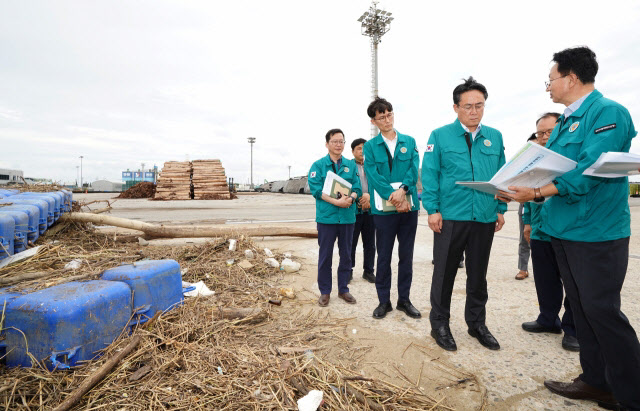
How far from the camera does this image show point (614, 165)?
166 centimetres

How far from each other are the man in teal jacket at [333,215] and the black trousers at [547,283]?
6.11 ft

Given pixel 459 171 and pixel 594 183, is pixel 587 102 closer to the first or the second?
pixel 594 183

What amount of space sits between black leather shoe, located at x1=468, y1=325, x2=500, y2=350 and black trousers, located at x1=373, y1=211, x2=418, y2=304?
756 mm

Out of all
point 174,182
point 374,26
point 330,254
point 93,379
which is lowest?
point 93,379

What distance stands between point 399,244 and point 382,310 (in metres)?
0.70

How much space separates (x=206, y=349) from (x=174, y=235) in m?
5.24

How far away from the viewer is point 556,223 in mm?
2084

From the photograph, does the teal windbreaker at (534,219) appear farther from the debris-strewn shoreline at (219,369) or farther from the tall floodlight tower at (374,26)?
the tall floodlight tower at (374,26)

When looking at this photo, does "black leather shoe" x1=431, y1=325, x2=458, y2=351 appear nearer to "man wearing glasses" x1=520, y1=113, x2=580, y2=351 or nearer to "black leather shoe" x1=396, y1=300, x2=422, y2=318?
"black leather shoe" x1=396, y1=300, x2=422, y2=318

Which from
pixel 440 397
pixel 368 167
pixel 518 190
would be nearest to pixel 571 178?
pixel 518 190

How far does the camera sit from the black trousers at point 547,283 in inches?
123

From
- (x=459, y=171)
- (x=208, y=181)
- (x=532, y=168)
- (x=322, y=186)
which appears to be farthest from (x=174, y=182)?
(x=532, y=168)

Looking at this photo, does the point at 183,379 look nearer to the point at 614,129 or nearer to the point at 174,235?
the point at 614,129

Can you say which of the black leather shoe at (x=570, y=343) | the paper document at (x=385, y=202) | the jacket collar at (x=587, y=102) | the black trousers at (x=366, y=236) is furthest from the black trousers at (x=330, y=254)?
the jacket collar at (x=587, y=102)
